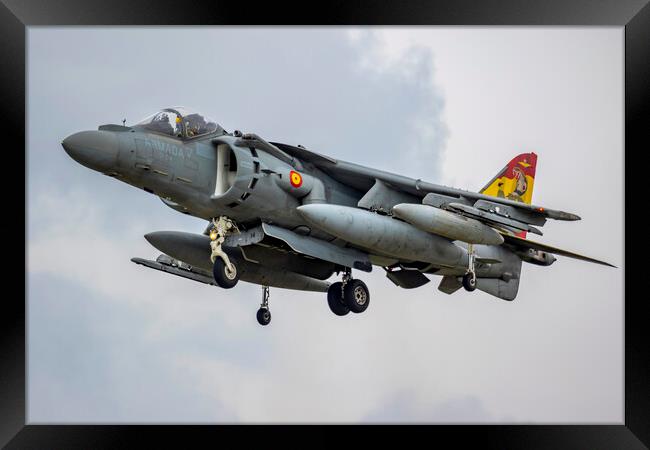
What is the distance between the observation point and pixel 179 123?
17.4 m

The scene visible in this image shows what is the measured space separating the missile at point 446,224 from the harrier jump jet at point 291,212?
0.05ft

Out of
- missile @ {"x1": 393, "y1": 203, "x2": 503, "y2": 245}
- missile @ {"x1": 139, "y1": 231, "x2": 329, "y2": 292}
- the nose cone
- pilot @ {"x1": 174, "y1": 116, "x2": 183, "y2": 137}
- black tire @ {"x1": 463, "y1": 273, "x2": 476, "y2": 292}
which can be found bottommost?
black tire @ {"x1": 463, "y1": 273, "x2": 476, "y2": 292}

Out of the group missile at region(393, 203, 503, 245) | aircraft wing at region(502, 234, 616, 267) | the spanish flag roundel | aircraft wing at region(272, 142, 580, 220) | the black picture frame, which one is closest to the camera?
the black picture frame

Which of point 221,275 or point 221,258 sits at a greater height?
point 221,258

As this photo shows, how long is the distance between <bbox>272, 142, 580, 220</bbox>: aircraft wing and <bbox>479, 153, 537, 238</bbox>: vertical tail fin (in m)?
3.11

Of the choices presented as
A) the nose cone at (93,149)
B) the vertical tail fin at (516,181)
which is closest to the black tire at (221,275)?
the nose cone at (93,149)

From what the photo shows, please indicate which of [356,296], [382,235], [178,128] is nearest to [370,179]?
[382,235]

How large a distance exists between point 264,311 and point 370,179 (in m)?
3.28

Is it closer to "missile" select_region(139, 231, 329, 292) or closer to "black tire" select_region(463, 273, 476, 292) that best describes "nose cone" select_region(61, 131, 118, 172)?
"missile" select_region(139, 231, 329, 292)

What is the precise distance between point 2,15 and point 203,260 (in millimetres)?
5780

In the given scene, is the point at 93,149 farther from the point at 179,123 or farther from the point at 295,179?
the point at 295,179

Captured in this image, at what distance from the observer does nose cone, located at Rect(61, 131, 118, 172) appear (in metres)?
16.2

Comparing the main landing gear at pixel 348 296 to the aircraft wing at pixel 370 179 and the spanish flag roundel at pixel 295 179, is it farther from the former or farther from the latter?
the spanish flag roundel at pixel 295 179

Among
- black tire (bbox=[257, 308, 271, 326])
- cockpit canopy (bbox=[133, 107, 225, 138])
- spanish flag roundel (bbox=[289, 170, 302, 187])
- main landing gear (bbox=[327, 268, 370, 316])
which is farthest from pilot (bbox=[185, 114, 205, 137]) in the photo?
black tire (bbox=[257, 308, 271, 326])
